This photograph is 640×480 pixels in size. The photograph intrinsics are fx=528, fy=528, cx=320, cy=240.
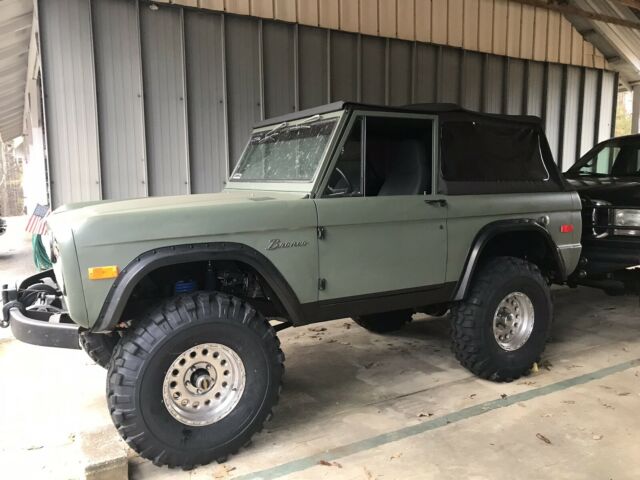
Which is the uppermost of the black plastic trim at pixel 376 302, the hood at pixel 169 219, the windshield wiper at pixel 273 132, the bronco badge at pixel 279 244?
the windshield wiper at pixel 273 132

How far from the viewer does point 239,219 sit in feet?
10.3

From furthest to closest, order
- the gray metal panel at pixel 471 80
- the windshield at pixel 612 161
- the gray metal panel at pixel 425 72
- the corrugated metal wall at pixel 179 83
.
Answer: the gray metal panel at pixel 471 80
the gray metal panel at pixel 425 72
the corrugated metal wall at pixel 179 83
the windshield at pixel 612 161

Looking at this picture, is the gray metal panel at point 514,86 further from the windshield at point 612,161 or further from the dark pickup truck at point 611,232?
the dark pickup truck at point 611,232

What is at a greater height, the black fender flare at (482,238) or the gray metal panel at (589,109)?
the gray metal panel at (589,109)

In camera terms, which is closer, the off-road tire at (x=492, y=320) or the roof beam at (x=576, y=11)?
the off-road tire at (x=492, y=320)

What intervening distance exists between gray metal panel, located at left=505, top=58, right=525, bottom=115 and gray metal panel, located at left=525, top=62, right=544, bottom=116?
184 mm

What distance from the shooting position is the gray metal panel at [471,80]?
34.3 feet

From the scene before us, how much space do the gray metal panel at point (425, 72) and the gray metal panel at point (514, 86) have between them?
193 cm

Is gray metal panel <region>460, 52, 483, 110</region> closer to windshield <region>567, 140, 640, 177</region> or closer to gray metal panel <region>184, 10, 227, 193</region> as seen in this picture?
windshield <region>567, 140, 640, 177</region>

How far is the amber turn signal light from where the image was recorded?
2.79m

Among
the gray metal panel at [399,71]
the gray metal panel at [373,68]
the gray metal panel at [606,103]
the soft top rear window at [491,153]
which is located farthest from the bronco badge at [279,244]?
the gray metal panel at [606,103]

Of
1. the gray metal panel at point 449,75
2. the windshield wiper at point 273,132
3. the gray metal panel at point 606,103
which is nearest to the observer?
the windshield wiper at point 273,132

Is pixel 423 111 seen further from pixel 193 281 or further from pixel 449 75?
pixel 449 75

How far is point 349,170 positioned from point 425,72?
7.18 metres
